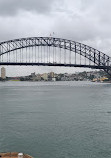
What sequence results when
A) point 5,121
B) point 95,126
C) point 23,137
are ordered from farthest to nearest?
point 5,121 → point 95,126 → point 23,137

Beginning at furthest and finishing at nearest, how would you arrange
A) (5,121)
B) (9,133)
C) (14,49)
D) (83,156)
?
(14,49) < (5,121) < (9,133) < (83,156)

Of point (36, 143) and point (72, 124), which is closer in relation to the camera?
point (36, 143)

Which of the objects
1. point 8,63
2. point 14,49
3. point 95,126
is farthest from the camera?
point 14,49

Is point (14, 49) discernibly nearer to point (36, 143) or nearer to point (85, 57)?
point (85, 57)

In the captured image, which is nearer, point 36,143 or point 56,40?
point 36,143

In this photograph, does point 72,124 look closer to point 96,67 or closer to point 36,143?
point 36,143

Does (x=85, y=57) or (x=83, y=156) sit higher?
(x=85, y=57)

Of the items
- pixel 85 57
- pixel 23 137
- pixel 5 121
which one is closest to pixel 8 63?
pixel 85 57

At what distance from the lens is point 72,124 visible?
25484 mm

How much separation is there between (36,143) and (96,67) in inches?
4220

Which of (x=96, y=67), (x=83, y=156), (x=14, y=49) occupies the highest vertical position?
(x=14, y=49)

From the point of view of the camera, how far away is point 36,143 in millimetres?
19016

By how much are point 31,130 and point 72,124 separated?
4.71 metres

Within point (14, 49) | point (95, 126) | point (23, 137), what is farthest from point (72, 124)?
point (14, 49)
